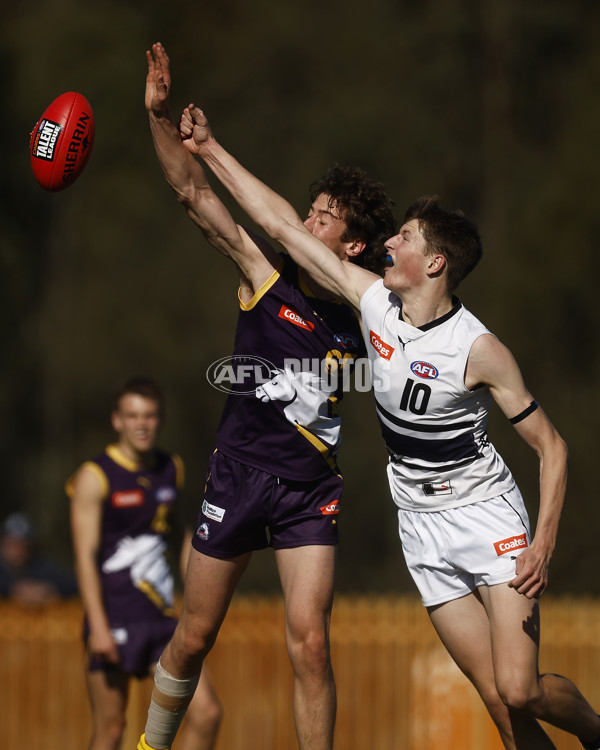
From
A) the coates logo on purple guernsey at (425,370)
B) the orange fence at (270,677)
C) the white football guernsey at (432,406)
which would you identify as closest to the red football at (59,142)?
the white football guernsey at (432,406)

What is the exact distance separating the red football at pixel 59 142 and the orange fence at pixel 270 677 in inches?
186

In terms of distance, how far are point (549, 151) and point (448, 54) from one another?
9.13ft

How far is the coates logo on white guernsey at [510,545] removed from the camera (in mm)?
4719

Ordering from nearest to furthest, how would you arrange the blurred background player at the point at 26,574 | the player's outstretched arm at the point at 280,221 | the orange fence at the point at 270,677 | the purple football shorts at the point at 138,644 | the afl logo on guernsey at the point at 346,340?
the player's outstretched arm at the point at 280,221 < the afl logo on guernsey at the point at 346,340 < the purple football shorts at the point at 138,644 < the orange fence at the point at 270,677 < the blurred background player at the point at 26,574

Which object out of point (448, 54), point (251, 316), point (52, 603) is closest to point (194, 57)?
point (448, 54)

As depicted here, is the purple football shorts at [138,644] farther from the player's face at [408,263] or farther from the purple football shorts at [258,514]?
the player's face at [408,263]

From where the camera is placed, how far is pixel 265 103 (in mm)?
22125

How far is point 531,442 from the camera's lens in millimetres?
4660

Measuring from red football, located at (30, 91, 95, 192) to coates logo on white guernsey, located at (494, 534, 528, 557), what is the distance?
2.68 metres

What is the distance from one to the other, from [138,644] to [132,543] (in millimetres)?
598

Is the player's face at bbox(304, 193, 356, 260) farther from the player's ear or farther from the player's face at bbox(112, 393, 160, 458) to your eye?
the player's face at bbox(112, 393, 160, 458)

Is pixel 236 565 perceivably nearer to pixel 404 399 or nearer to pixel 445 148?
pixel 404 399

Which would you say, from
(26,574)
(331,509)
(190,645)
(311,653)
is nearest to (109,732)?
(190,645)

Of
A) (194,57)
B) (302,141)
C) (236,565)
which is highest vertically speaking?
(194,57)
